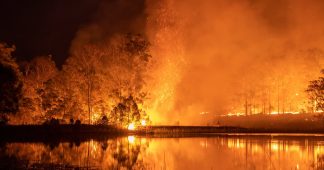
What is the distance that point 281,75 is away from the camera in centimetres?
7969

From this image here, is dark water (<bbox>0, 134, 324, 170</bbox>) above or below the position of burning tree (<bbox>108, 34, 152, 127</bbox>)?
below

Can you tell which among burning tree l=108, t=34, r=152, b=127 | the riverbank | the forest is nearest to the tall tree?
the forest

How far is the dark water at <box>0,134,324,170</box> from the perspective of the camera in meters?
26.0

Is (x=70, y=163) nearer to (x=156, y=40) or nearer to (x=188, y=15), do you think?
(x=156, y=40)

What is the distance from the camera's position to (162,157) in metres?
30.7

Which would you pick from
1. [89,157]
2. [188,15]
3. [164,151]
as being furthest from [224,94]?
[89,157]

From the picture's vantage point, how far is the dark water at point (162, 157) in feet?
85.3

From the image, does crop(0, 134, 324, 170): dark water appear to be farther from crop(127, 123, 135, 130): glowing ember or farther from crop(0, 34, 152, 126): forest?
crop(0, 34, 152, 126): forest

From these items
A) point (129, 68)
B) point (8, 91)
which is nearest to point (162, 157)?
point (8, 91)

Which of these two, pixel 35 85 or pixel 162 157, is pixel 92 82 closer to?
pixel 35 85

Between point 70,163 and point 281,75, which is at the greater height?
point 281,75

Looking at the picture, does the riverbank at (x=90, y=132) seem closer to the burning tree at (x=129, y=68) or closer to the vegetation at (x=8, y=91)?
the vegetation at (x=8, y=91)


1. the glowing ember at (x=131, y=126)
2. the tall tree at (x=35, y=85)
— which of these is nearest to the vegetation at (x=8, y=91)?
the tall tree at (x=35, y=85)

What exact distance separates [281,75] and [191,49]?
16.3m
